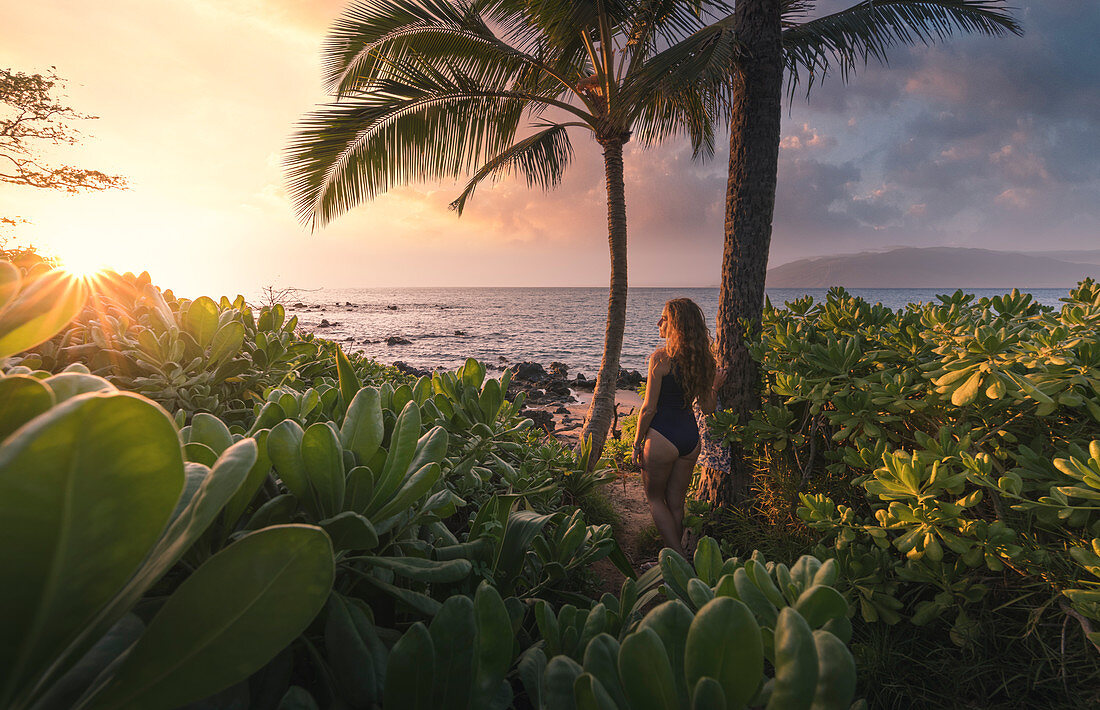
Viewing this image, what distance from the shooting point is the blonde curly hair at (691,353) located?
13.0 ft

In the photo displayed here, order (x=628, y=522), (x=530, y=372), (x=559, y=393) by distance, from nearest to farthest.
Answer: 1. (x=628, y=522)
2. (x=559, y=393)
3. (x=530, y=372)

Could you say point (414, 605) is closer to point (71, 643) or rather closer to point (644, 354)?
point (71, 643)

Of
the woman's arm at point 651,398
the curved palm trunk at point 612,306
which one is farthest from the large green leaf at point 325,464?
the curved palm trunk at point 612,306

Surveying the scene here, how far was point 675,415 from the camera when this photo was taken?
12.9 ft

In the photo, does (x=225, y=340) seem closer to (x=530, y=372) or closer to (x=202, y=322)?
(x=202, y=322)

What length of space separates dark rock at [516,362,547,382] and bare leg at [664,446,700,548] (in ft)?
48.8

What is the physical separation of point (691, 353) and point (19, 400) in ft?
13.0

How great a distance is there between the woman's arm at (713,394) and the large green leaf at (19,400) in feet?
13.1

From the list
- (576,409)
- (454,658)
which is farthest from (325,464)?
(576,409)

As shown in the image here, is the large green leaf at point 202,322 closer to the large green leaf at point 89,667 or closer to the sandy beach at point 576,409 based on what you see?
the large green leaf at point 89,667

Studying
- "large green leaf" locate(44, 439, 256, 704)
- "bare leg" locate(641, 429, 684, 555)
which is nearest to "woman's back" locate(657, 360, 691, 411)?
"bare leg" locate(641, 429, 684, 555)

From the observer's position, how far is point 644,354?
27.1m

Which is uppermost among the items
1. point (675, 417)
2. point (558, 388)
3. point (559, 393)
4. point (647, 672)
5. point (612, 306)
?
point (612, 306)

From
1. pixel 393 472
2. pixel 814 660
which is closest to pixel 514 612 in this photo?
pixel 393 472
